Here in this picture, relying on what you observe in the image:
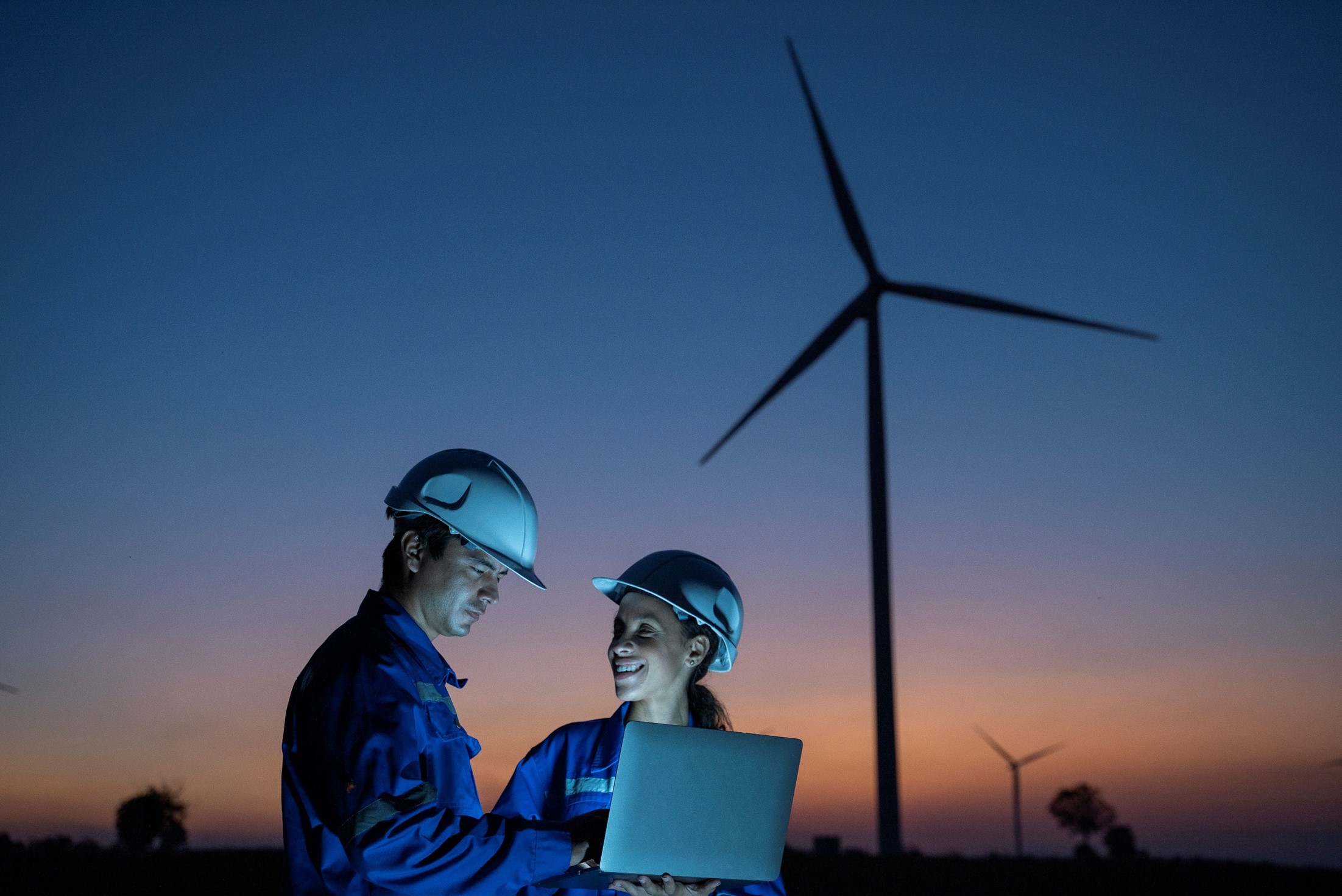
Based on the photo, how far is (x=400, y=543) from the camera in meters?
6.10

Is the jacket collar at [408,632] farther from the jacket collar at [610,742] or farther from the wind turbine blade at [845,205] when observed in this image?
the wind turbine blade at [845,205]

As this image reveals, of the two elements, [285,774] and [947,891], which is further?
[947,891]

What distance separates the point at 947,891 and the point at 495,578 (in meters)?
15.5

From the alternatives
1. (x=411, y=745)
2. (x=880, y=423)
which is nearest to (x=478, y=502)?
(x=411, y=745)

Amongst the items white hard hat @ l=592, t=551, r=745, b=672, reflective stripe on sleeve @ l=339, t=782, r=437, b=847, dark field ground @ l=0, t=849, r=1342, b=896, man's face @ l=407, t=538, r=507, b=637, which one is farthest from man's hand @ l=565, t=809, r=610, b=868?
dark field ground @ l=0, t=849, r=1342, b=896

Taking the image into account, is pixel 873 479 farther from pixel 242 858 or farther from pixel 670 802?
pixel 670 802

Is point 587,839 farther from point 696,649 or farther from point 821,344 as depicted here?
point 821,344

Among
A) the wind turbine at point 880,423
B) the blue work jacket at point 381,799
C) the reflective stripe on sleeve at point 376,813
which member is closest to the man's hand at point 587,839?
the blue work jacket at point 381,799

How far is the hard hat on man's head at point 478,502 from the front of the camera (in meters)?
6.16

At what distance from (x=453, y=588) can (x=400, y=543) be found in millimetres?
426


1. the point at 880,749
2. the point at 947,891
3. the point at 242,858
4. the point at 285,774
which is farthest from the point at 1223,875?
the point at 285,774

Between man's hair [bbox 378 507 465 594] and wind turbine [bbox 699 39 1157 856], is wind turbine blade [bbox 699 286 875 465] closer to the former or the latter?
wind turbine [bbox 699 39 1157 856]

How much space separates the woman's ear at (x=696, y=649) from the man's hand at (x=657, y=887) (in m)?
2.04

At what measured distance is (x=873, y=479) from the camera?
29.5m
